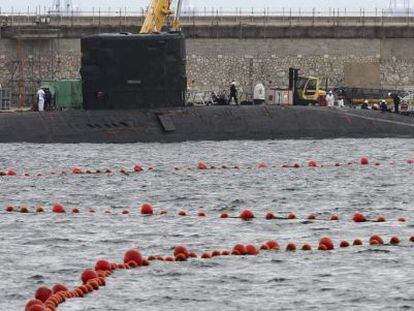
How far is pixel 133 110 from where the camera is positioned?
5194cm

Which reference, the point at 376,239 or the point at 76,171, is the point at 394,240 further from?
the point at 76,171

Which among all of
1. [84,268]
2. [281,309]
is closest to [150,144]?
[84,268]

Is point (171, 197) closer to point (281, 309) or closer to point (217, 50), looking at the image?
point (281, 309)

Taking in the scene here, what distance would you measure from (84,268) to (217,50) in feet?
220

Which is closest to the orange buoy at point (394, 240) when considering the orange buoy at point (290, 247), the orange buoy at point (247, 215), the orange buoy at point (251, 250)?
the orange buoy at point (290, 247)

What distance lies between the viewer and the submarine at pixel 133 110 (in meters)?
50.7

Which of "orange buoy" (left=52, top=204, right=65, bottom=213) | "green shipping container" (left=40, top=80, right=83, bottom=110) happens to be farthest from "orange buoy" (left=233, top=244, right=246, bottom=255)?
"green shipping container" (left=40, top=80, right=83, bottom=110)

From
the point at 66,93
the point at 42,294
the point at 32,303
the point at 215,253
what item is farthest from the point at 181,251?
the point at 66,93

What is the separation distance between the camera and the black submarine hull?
165 feet

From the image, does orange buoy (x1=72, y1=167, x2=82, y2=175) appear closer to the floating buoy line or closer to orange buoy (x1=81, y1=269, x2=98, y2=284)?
the floating buoy line

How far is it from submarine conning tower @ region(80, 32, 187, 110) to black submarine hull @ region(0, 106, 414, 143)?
22.5 inches

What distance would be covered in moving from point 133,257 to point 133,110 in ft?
105

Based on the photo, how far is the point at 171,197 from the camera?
1238 inches

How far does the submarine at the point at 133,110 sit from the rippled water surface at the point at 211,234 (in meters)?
6.73
